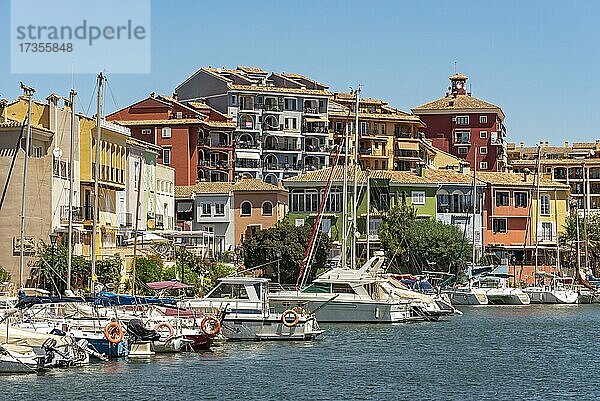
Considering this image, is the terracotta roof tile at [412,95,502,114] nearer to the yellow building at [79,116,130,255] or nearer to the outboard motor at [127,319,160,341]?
the yellow building at [79,116,130,255]

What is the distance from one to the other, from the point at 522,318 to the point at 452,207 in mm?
31630

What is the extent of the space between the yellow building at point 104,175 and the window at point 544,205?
45.8 m

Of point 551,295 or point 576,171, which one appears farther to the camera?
point 576,171

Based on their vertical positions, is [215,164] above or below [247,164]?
below

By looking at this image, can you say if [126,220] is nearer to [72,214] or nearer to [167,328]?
[72,214]

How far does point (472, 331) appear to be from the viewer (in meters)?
63.9

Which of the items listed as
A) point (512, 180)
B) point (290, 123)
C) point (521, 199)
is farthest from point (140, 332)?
point (290, 123)

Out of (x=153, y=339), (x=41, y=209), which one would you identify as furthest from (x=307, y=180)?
(x=153, y=339)

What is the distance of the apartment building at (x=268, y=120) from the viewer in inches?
4887

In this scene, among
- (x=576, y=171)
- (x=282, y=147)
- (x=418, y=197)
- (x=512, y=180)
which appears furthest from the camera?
(x=576, y=171)

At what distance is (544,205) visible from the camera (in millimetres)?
113750

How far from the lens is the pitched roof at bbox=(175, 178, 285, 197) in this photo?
103m

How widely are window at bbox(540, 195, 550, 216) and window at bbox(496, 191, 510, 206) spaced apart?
4.51 metres

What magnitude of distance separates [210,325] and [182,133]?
66.1 m
